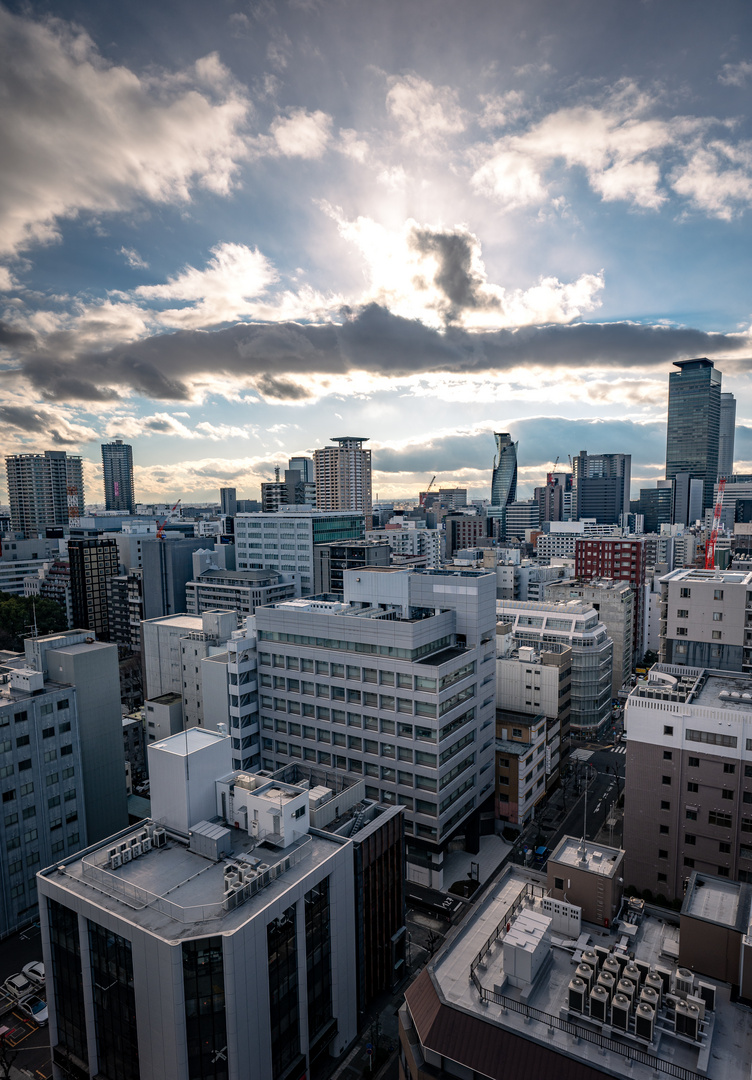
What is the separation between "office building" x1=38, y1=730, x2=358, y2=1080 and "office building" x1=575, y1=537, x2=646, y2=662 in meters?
130

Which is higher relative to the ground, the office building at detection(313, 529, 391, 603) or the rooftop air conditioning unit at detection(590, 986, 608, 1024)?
the office building at detection(313, 529, 391, 603)

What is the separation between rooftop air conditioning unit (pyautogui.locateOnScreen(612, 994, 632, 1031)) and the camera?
24750 millimetres

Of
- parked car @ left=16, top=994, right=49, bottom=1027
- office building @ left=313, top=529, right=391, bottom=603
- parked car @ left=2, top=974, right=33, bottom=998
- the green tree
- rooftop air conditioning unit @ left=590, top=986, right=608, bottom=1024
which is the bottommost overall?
parked car @ left=16, top=994, right=49, bottom=1027

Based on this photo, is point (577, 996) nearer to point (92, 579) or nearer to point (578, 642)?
point (578, 642)

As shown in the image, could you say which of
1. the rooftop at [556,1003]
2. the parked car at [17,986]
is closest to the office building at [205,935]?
the rooftop at [556,1003]

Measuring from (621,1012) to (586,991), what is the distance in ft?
5.03

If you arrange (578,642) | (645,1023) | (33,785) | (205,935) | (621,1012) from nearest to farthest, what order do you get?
(645,1023) < (621,1012) < (205,935) < (33,785) < (578,642)

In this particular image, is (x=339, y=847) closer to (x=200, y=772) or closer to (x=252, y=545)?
A: (x=200, y=772)

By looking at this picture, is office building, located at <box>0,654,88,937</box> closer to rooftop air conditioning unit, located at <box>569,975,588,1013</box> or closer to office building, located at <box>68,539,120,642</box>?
rooftop air conditioning unit, located at <box>569,975,588,1013</box>

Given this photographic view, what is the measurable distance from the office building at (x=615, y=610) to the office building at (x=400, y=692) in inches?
2422

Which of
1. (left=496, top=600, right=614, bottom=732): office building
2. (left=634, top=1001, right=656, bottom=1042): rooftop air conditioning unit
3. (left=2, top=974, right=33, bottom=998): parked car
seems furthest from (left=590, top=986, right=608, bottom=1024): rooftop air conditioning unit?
(left=496, top=600, right=614, bottom=732): office building

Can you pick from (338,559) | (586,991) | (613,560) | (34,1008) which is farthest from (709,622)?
(338,559)

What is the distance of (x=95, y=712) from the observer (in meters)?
63.7

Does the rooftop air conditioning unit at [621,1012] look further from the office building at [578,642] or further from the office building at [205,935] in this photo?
the office building at [578,642]
